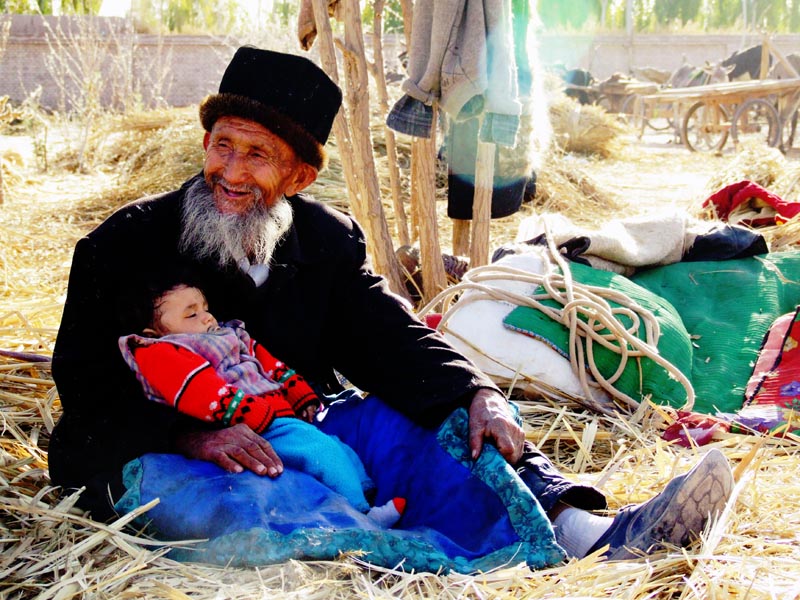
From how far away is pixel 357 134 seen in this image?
3.67 m

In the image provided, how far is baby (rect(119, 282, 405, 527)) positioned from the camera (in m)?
1.98

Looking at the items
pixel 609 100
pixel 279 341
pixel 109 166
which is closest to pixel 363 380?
pixel 279 341

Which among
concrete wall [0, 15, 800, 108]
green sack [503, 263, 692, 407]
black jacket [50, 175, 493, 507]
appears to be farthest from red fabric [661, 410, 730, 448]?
concrete wall [0, 15, 800, 108]

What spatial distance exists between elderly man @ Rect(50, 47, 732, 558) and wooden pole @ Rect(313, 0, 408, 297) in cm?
116

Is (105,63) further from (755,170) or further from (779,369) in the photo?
(779,369)

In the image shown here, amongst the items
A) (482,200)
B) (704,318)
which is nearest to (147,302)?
(482,200)

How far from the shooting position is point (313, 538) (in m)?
1.76

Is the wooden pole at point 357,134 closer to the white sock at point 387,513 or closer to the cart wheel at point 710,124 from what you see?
the white sock at point 387,513

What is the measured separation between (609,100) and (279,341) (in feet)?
70.2

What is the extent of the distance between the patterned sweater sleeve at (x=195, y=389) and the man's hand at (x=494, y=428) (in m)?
0.49

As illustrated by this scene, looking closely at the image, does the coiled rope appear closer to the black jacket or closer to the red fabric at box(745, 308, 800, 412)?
the red fabric at box(745, 308, 800, 412)

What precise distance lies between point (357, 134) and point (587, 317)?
4.22 feet

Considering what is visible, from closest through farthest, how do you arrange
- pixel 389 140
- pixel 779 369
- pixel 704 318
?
pixel 779 369 → pixel 704 318 → pixel 389 140

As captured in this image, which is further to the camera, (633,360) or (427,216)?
(427,216)
